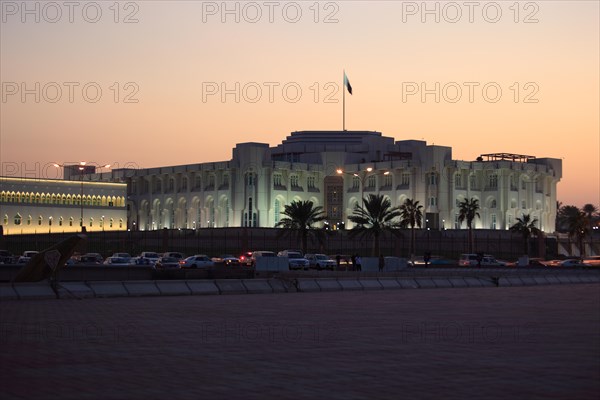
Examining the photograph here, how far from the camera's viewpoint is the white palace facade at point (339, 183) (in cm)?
11325

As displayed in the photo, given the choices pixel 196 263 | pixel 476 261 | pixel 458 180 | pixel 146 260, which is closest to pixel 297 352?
pixel 196 263

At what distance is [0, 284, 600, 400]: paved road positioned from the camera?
397 inches

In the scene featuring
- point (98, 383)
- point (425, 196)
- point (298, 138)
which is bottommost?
point (98, 383)

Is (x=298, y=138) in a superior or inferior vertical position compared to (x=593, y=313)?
superior

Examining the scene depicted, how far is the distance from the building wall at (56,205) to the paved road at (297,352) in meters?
92.5

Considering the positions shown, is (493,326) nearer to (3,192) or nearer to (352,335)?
(352,335)

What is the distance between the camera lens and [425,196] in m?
112

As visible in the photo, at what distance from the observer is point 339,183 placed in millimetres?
123312

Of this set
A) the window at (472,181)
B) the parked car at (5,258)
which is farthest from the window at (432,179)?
the parked car at (5,258)

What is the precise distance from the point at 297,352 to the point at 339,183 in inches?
4333

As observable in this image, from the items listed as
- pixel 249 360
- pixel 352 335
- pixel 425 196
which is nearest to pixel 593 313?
pixel 352 335

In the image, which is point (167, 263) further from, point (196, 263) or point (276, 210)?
point (276, 210)

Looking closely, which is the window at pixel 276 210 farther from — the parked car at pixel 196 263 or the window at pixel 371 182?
the parked car at pixel 196 263

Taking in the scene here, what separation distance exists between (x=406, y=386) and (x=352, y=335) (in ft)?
19.2
